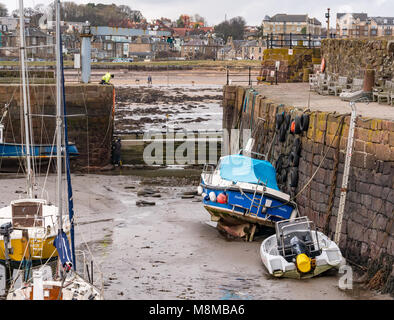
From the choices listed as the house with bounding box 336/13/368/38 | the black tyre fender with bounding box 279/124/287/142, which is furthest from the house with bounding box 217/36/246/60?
the black tyre fender with bounding box 279/124/287/142

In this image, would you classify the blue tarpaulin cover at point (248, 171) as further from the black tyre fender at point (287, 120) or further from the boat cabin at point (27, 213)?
the boat cabin at point (27, 213)

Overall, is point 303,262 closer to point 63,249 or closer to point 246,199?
point 246,199

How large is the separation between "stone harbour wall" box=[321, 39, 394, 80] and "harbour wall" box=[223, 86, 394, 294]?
465 centimetres

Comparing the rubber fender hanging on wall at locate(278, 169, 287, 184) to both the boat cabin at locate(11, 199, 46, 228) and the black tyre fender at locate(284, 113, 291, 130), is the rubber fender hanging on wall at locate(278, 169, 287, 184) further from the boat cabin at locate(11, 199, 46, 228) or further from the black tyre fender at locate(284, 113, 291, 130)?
the boat cabin at locate(11, 199, 46, 228)

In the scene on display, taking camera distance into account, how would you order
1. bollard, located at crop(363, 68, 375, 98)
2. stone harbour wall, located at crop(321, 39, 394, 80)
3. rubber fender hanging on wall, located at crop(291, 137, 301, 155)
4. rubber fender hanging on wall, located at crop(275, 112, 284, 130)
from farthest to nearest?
1. stone harbour wall, located at crop(321, 39, 394, 80)
2. bollard, located at crop(363, 68, 375, 98)
3. rubber fender hanging on wall, located at crop(275, 112, 284, 130)
4. rubber fender hanging on wall, located at crop(291, 137, 301, 155)

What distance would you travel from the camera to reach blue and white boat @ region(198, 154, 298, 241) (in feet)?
52.4

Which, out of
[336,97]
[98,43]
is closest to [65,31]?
[98,43]

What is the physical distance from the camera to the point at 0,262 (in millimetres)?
14633

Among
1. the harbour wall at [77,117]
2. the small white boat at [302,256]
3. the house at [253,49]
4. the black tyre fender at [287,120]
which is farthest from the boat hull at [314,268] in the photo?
the house at [253,49]

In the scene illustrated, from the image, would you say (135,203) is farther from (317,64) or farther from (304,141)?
(317,64)

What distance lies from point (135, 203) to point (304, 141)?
645cm

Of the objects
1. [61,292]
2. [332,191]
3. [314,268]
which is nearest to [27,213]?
[61,292]

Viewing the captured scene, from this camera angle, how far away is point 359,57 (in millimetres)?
23688
